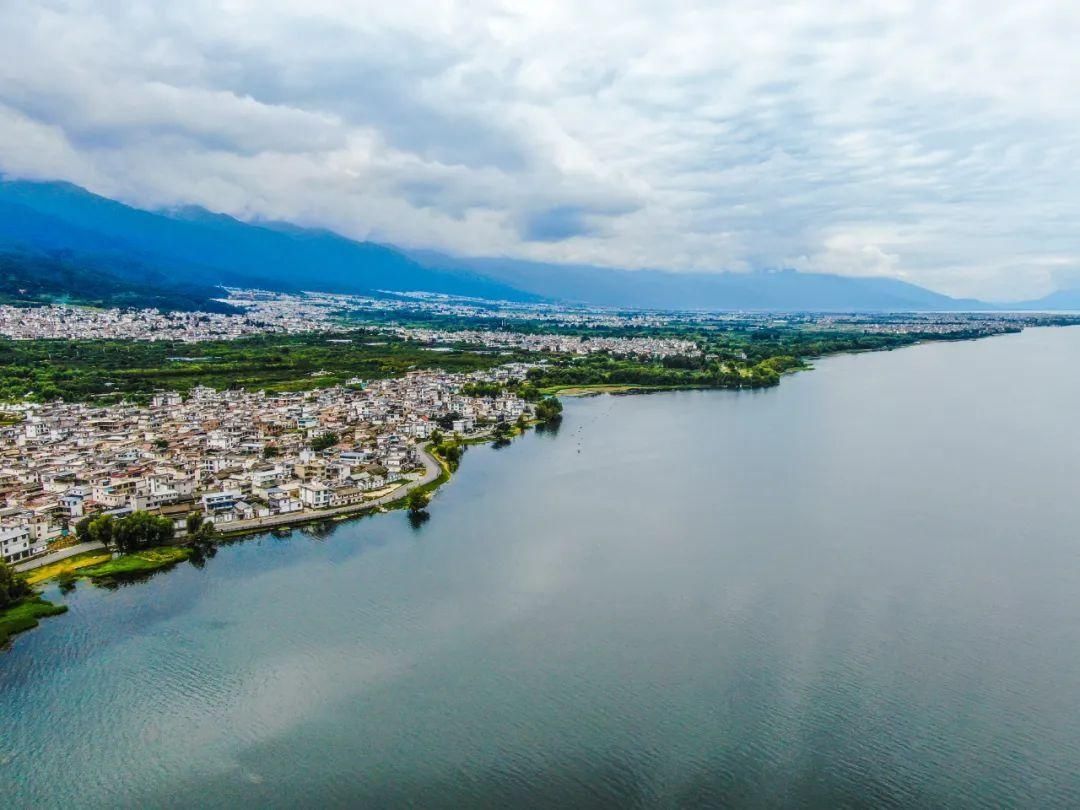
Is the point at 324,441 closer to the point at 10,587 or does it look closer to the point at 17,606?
the point at 10,587

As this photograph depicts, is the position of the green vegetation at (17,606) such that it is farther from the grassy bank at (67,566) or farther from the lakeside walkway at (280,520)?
the lakeside walkway at (280,520)

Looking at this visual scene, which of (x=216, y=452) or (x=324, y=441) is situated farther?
(x=324, y=441)

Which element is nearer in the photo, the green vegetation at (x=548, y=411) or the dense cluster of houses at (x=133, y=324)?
the green vegetation at (x=548, y=411)

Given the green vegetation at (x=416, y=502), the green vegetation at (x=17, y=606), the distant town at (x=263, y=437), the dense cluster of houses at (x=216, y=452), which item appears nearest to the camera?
the green vegetation at (x=17, y=606)

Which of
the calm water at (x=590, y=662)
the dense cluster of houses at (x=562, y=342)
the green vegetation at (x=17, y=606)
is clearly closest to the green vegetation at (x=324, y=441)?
the calm water at (x=590, y=662)

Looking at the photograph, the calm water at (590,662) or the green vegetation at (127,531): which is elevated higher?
the green vegetation at (127,531)

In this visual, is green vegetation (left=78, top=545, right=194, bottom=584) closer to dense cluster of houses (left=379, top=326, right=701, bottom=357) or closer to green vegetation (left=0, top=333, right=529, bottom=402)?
green vegetation (left=0, top=333, right=529, bottom=402)

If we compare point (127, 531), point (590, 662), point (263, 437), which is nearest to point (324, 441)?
point (263, 437)
